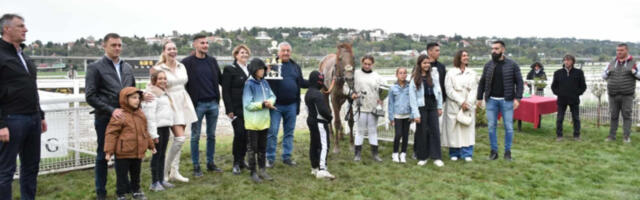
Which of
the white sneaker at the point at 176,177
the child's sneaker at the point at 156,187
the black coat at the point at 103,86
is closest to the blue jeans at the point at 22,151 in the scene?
the black coat at the point at 103,86

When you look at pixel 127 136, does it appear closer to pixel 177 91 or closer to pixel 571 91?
pixel 177 91

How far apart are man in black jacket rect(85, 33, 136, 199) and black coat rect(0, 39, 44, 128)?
1.60ft

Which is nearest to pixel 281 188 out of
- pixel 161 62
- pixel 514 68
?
pixel 161 62

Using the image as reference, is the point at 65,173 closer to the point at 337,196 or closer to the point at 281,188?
the point at 281,188

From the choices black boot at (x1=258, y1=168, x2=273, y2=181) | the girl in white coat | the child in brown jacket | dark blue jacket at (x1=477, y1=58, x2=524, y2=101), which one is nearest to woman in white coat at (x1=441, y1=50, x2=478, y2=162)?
dark blue jacket at (x1=477, y1=58, x2=524, y2=101)

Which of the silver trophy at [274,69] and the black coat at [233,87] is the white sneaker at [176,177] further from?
the silver trophy at [274,69]

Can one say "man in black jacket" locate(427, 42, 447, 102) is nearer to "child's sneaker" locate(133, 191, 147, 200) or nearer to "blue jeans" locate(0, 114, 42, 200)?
"child's sneaker" locate(133, 191, 147, 200)

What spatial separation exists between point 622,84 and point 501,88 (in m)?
3.17

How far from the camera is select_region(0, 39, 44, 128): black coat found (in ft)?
11.4

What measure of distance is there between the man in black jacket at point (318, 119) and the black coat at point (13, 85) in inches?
107

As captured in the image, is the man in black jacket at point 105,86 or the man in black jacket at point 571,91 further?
the man in black jacket at point 571,91

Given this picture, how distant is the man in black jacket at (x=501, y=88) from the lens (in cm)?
618

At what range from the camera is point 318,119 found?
520cm

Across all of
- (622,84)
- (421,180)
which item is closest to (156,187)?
(421,180)
